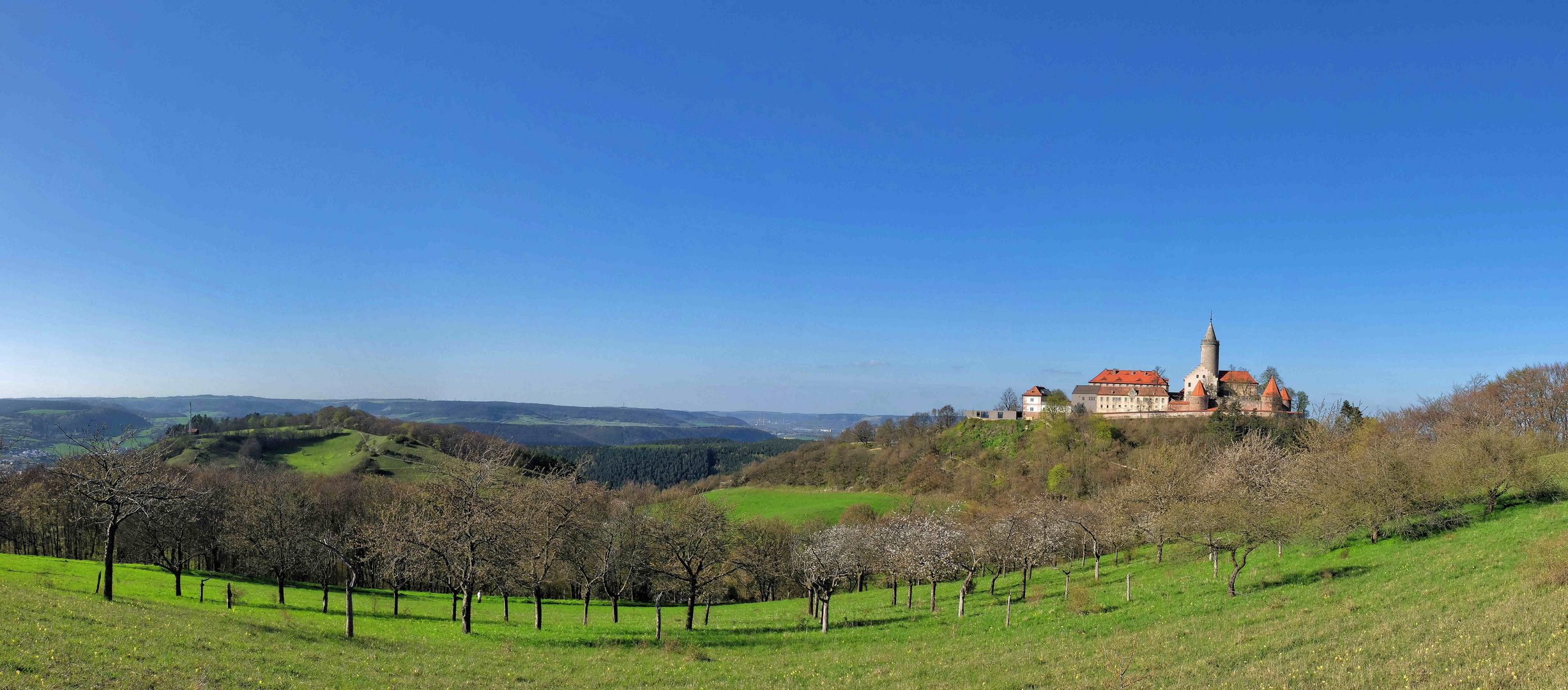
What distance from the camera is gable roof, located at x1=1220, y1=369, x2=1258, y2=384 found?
128250 millimetres

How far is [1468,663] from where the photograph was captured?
577 inches

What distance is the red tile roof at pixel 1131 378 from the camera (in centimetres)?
14312

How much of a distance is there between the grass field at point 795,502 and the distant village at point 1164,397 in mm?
46788

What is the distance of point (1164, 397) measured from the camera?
134875 millimetres

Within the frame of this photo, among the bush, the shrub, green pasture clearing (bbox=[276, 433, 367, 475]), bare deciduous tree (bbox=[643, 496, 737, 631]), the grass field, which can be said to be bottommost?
the grass field

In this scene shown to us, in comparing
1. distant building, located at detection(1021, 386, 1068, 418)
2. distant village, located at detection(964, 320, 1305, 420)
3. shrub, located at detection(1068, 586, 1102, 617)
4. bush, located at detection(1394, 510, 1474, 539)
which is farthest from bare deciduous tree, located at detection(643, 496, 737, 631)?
distant building, located at detection(1021, 386, 1068, 418)

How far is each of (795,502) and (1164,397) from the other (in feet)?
263

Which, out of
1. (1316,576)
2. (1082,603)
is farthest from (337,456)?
(1316,576)

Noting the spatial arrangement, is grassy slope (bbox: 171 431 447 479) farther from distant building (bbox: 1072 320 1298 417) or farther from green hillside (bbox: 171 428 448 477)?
distant building (bbox: 1072 320 1298 417)

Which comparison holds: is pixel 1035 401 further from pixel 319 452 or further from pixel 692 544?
pixel 319 452

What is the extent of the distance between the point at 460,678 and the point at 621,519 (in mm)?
19377

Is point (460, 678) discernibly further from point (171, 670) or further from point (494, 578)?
point (494, 578)

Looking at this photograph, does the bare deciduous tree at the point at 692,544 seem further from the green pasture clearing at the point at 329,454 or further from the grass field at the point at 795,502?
the green pasture clearing at the point at 329,454

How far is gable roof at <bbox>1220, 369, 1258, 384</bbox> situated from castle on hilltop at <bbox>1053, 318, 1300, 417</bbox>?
127mm
